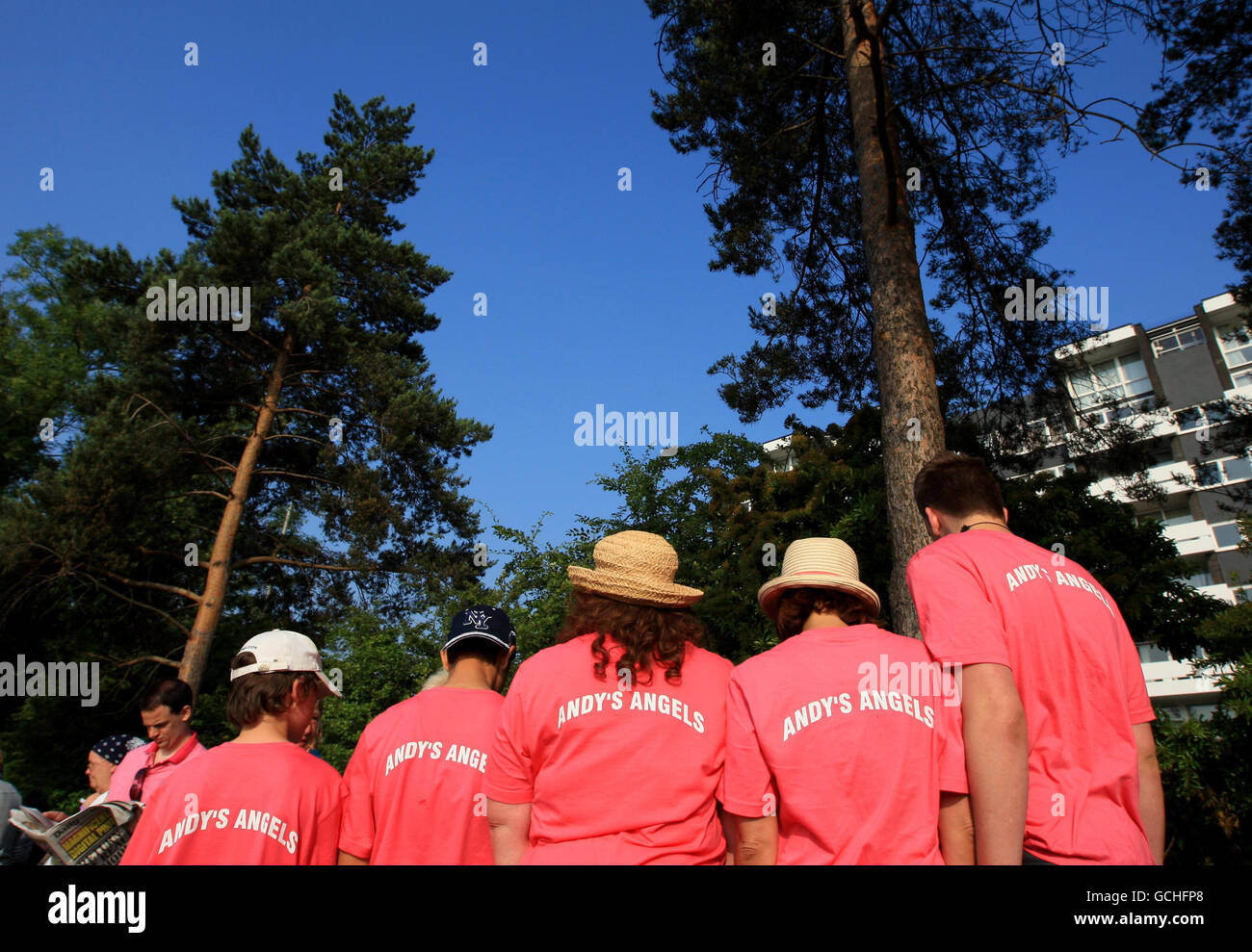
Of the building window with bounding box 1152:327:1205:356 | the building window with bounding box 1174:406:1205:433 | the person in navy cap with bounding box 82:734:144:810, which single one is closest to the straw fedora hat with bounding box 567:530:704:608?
the person in navy cap with bounding box 82:734:144:810

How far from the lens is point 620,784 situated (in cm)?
213

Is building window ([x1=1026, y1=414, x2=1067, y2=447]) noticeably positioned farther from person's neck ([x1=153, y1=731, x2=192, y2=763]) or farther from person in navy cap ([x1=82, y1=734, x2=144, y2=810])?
person in navy cap ([x1=82, y1=734, x2=144, y2=810])

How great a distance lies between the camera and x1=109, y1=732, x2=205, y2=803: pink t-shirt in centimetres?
470

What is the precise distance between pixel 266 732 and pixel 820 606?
181 cm

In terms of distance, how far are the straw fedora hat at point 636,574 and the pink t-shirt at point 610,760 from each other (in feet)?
0.58

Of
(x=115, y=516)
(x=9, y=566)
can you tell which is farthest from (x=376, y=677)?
(x=9, y=566)

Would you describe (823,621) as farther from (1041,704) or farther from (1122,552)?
(1122,552)

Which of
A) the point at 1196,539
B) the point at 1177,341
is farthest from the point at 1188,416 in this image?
the point at 1177,341

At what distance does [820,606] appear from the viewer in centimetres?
235

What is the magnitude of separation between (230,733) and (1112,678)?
2125 centimetres

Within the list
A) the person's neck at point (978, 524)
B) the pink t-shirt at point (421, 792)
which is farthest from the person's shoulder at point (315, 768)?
the person's neck at point (978, 524)

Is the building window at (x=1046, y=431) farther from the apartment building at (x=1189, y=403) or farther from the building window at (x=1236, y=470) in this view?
the building window at (x=1236, y=470)

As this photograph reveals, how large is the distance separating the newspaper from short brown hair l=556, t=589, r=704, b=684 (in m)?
2.22

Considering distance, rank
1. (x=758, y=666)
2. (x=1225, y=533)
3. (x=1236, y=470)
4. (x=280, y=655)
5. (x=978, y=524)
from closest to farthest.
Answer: (x=758, y=666), (x=978, y=524), (x=280, y=655), (x=1225, y=533), (x=1236, y=470)
